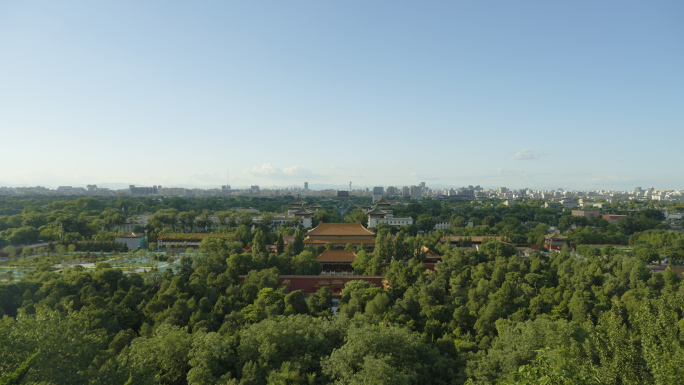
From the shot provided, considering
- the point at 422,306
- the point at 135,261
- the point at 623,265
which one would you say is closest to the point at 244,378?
the point at 422,306

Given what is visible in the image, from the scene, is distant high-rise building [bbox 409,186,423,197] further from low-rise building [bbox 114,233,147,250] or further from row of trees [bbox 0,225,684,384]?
row of trees [bbox 0,225,684,384]

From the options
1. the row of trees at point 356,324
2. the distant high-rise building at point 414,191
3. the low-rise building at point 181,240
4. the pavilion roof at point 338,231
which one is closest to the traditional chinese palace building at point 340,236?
the pavilion roof at point 338,231

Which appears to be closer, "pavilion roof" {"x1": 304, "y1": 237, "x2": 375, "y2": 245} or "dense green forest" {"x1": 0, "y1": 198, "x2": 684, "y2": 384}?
"dense green forest" {"x1": 0, "y1": 198, "x2": 684, "y2": 384}

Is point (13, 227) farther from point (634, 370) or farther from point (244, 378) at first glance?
point (634, 370)

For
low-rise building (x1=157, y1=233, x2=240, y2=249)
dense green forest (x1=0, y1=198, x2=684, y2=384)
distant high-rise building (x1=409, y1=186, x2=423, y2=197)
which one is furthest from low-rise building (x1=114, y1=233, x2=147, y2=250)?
distant high-rise building (x1=409, y1=186, x2=423, y2=197)

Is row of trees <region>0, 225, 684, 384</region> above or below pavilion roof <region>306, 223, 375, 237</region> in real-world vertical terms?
below

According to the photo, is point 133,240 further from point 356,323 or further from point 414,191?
point 414,191

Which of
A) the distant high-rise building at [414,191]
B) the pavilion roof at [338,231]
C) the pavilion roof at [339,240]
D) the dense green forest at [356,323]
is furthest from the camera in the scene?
the distant high-rise building at [414,191]

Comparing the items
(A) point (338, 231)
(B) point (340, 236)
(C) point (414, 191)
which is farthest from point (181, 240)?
(C) point (414, 191)

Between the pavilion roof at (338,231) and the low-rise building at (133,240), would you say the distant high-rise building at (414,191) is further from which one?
the low-rise building at (133,240)
